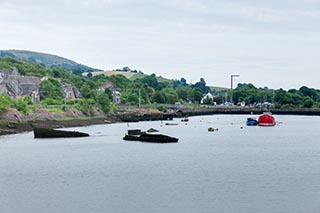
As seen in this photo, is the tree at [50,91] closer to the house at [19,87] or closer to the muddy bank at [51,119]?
the house at [19,87]

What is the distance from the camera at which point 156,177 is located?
57375 millimetres

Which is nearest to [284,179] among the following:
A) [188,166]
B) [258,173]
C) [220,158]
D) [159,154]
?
[258,173]

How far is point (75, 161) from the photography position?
232ft

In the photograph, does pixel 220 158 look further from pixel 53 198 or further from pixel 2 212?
pixel 2 212

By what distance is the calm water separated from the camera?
44125mm

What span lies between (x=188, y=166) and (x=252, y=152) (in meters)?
20.3

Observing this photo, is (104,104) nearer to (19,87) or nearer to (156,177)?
(19,87)

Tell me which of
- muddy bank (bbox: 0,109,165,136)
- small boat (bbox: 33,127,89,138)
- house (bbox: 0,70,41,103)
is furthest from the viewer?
house (bbox: 0,70,41,103)

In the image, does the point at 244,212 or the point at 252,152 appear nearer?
the point at 244,212

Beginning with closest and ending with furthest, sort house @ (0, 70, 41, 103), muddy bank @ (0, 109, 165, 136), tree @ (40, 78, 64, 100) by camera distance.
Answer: muddy bank @ (0, 109, 165, 136), house @ (0, 70, 41, 103), tree @ (40, 78, 64, 100)

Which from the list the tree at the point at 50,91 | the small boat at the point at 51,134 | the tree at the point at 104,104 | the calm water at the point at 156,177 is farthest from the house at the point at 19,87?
the calm water at the point at 156,177

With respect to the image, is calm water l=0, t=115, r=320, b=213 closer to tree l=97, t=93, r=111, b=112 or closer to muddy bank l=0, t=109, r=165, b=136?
muddy bank l=0, t=109, r=165, b=136

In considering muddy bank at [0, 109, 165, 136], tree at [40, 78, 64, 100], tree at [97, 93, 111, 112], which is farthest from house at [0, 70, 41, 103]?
muddy bank at [0, 109, 165, 136]

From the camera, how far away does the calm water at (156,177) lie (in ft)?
145
